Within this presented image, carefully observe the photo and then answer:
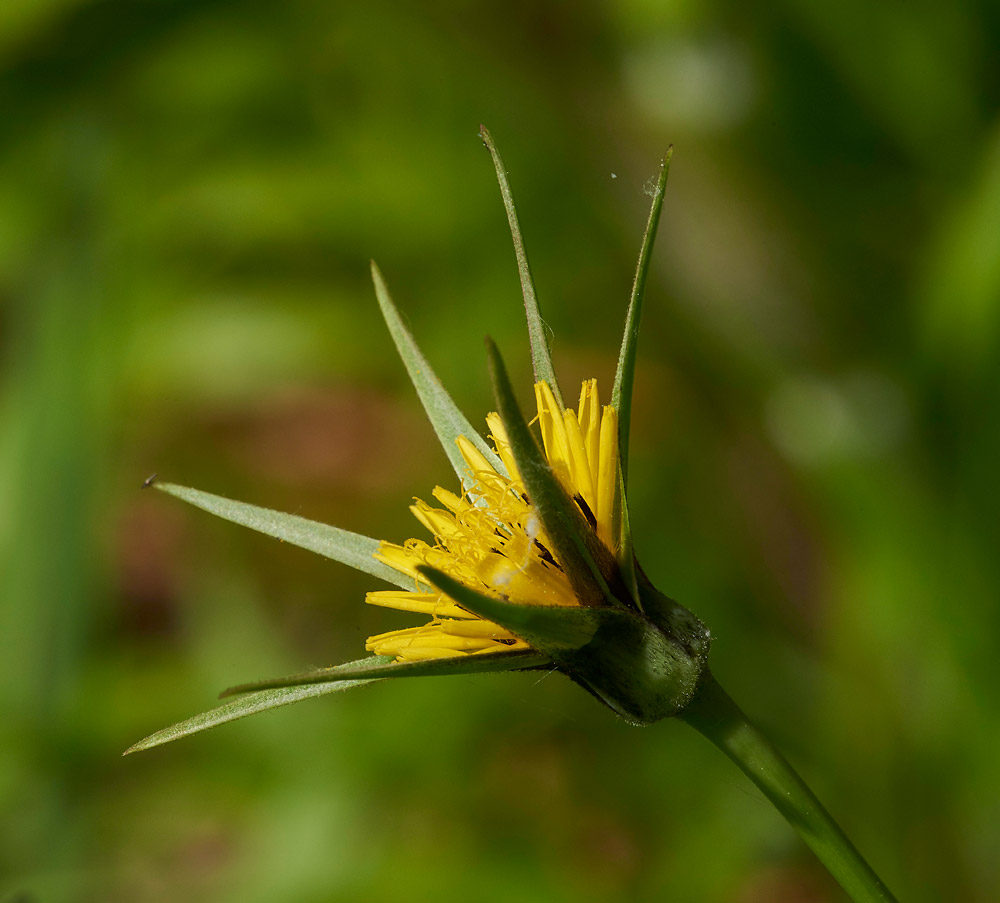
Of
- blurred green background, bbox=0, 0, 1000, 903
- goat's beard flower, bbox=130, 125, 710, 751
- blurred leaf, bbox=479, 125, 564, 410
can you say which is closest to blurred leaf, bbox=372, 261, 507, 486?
goat's beard flower, bbox=130, 125, 710, 751

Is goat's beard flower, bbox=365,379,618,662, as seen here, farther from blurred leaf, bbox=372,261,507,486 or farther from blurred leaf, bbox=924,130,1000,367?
blurred leaf, bbox=924,130,1000,367

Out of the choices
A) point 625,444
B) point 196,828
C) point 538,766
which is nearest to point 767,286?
point 538,766

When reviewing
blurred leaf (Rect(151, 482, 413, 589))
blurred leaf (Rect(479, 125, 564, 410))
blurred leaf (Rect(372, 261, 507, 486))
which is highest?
blurred leaf (Rect(479, 125, 564, 410))

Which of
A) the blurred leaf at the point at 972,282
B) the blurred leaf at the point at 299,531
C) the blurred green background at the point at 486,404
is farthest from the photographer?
the blurred green background at the point at 486,404

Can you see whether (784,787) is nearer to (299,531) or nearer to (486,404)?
(299,531)

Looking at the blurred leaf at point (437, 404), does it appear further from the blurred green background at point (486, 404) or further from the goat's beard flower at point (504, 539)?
the blurred green background at point (486, 404)

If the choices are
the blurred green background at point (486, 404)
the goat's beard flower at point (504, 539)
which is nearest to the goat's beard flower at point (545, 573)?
the goat's beard flower at point (504, 539)
